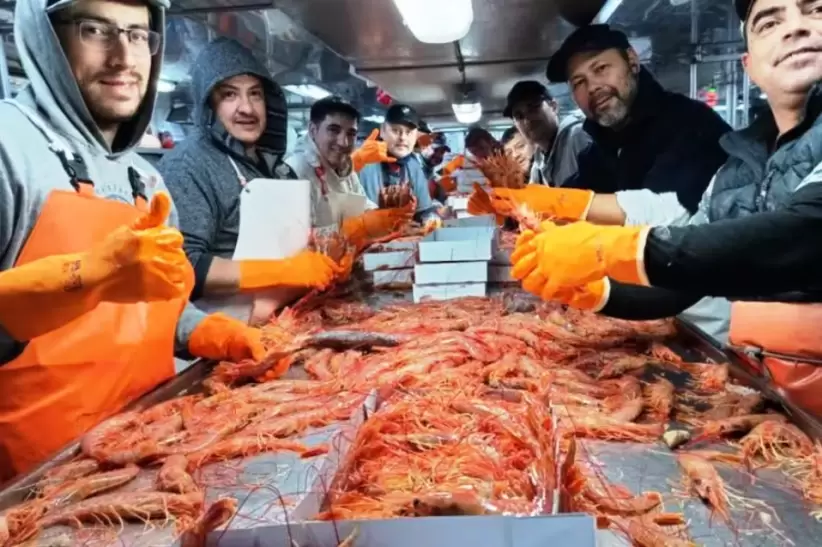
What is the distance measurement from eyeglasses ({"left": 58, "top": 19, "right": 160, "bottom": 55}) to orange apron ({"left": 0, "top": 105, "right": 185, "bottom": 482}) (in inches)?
14.5

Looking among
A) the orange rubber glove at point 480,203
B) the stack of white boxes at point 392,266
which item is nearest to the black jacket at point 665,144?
the orange rubber glove at point 480,203

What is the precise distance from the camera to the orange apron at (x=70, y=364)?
209cm

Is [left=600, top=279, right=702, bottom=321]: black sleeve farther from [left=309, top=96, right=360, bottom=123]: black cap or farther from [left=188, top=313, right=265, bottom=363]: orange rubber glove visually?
[left=309, top=96, right=360, bottom=123]: black cap

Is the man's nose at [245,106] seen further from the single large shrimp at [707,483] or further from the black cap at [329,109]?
the single large shrimp at [707,483]

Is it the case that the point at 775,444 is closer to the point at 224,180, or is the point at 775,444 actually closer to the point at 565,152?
the point at 224,180

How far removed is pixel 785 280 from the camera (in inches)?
78.5

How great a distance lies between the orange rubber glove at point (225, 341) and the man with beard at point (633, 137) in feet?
Result: 5.94

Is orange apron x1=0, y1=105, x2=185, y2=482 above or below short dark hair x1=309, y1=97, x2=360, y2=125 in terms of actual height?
below

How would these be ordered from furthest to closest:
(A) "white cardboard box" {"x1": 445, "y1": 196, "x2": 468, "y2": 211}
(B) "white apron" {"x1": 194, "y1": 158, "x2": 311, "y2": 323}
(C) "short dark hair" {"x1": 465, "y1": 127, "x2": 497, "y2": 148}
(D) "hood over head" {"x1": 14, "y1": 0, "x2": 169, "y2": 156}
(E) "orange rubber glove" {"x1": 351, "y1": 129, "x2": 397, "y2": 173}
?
(A) "white cardboard box" {"x1": 445, "y1": 196, "x2": 468, "y2": 211}, (C) "short dark hair" {"x1": 465, "y1": 127, "x2": 497, "y2": 148}, (E) "orange rubber glove" {"x1": 351, "y1": 129, "x2": 397, "y2": 173}, (B) "white apron" {"x1": 194, "y1": 158, "x2": 311, "y2": 323}, (D) "hood over head" {"x1": 14, "y1": 0, "x2": 169, "y2": 156}

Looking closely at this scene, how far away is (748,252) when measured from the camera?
1.95 meters

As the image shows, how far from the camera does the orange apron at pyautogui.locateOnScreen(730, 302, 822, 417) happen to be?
2.32 m

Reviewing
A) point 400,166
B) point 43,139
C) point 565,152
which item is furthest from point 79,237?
point 400,166

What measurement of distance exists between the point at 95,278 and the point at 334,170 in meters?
3.83

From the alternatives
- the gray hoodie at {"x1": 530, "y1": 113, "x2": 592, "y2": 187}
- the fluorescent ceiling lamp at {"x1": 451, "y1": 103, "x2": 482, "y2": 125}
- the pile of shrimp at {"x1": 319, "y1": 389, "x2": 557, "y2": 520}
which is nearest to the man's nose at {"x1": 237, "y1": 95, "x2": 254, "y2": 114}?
the pile of shrimp at {"x1": 319, "y1": 389, "x2": 557, "y2": 520}
